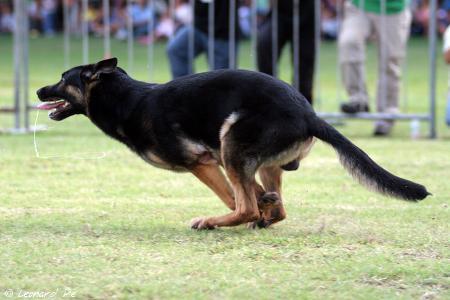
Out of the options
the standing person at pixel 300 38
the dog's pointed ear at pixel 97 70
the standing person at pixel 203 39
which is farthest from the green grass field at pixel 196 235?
the standing person at pixel 203 39

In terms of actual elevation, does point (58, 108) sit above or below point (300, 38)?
above

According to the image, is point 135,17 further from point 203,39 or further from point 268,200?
point 268,200

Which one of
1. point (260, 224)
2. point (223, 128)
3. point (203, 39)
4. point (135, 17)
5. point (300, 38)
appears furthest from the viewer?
point (135, 17)

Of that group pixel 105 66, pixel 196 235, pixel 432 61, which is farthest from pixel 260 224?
pixel 432 61

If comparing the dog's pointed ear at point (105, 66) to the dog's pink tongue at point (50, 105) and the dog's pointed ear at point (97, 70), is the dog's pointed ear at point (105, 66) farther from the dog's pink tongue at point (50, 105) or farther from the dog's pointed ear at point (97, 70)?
the dog's pink tongue at point (50, 105)

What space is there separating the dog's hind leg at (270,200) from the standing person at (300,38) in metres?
5.31

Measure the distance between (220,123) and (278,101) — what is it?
375 mm

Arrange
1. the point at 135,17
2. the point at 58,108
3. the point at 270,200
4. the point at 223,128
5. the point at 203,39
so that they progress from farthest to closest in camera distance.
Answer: the point at 135,17 → the point at 203,39 → the point at 58,108 → the point at 270,200 → the point at 223,128

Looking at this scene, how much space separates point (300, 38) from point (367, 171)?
6055 millimetres

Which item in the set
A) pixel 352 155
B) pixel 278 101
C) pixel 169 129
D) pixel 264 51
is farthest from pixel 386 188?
pixel 264 51

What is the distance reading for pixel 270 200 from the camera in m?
6.01

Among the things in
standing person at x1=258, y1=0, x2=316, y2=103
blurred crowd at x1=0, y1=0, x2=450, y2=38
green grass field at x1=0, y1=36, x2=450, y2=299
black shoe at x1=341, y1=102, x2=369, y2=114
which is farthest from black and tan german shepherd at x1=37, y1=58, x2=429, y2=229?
blurred crowd at x1=0, y1=0, x2=450, y2=38

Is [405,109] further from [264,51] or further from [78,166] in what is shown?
[78,166]

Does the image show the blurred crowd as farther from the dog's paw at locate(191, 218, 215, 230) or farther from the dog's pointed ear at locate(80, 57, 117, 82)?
the dog's paw at locate(191, 218, 215, 230)
